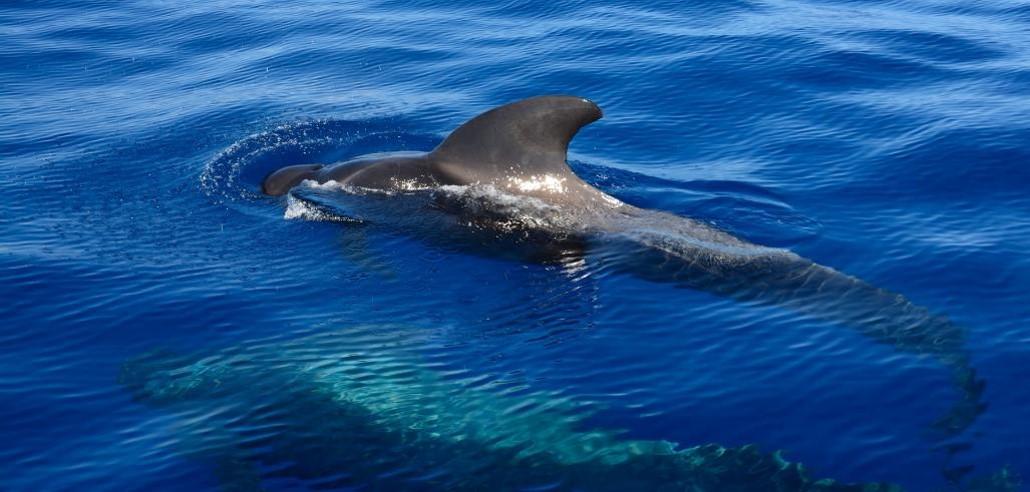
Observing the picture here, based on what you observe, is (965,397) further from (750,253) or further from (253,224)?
(253,224)

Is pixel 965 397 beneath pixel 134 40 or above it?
beneath

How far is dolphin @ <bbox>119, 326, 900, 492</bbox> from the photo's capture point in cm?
1198

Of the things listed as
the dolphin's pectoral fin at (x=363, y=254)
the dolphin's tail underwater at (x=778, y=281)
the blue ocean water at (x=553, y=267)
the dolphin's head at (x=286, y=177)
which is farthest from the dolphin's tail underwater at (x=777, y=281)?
the dolphin's head at (x=286, y=177)

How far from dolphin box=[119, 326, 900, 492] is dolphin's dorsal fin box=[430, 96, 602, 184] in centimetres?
335

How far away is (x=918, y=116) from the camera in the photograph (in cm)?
2425

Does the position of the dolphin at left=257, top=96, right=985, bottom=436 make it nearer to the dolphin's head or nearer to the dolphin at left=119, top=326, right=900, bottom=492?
the dolphin's head

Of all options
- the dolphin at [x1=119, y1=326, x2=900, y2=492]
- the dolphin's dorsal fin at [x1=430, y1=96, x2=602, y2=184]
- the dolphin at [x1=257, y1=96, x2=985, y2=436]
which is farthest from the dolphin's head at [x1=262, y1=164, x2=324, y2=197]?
the dolphin at [x1=119, y1=326, x2=900, y2=492]

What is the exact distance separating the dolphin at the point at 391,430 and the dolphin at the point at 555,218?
9.03 ft

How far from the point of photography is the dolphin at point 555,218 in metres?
15.2

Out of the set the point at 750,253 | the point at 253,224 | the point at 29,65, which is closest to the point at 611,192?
the point at 750,253

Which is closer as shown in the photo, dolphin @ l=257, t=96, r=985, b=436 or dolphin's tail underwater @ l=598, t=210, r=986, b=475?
dolphin's tail underwater @ l=598, t=210, r=986, b=475

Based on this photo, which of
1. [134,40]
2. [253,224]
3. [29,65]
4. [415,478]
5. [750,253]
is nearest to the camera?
[415,478]

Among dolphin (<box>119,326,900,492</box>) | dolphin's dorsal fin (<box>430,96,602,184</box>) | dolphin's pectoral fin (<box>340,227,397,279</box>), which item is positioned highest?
dolphin's dorsal fin (<box>430,96,602,184</box>)

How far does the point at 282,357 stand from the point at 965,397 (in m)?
7.93
